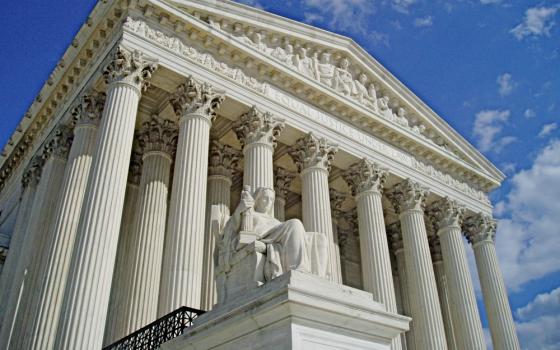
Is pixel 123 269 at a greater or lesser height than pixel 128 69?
lesser

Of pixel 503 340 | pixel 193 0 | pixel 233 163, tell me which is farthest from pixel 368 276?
pixel 193 0

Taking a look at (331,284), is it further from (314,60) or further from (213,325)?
(314,60)

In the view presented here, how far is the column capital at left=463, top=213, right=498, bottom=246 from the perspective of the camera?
30625mm

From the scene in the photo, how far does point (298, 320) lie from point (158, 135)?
17.1 m

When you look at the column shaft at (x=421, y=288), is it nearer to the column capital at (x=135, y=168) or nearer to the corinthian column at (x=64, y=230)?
the column capital at (x=135, y=168)

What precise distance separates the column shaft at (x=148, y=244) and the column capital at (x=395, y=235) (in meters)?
15.8

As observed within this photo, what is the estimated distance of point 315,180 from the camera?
74.4 feet

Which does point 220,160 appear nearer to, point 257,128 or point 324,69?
point 257,128

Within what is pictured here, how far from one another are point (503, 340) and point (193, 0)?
22755 mm

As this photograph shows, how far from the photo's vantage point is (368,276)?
2291cm

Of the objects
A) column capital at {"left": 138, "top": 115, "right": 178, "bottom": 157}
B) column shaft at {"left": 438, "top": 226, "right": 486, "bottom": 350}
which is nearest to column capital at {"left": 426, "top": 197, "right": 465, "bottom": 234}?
column shaft at {"left": 438, "top": 226, "right": 486, "bottom": 350}

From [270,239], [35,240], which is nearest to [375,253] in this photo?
[35,240]

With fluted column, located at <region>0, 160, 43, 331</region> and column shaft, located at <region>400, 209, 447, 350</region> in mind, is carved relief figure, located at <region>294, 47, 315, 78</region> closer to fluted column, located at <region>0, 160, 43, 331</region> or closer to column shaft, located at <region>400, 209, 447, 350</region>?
column shaft, located at <region>400, 209, 447, 350</region>

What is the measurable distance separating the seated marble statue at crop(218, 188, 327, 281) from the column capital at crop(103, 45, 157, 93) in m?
9.84
